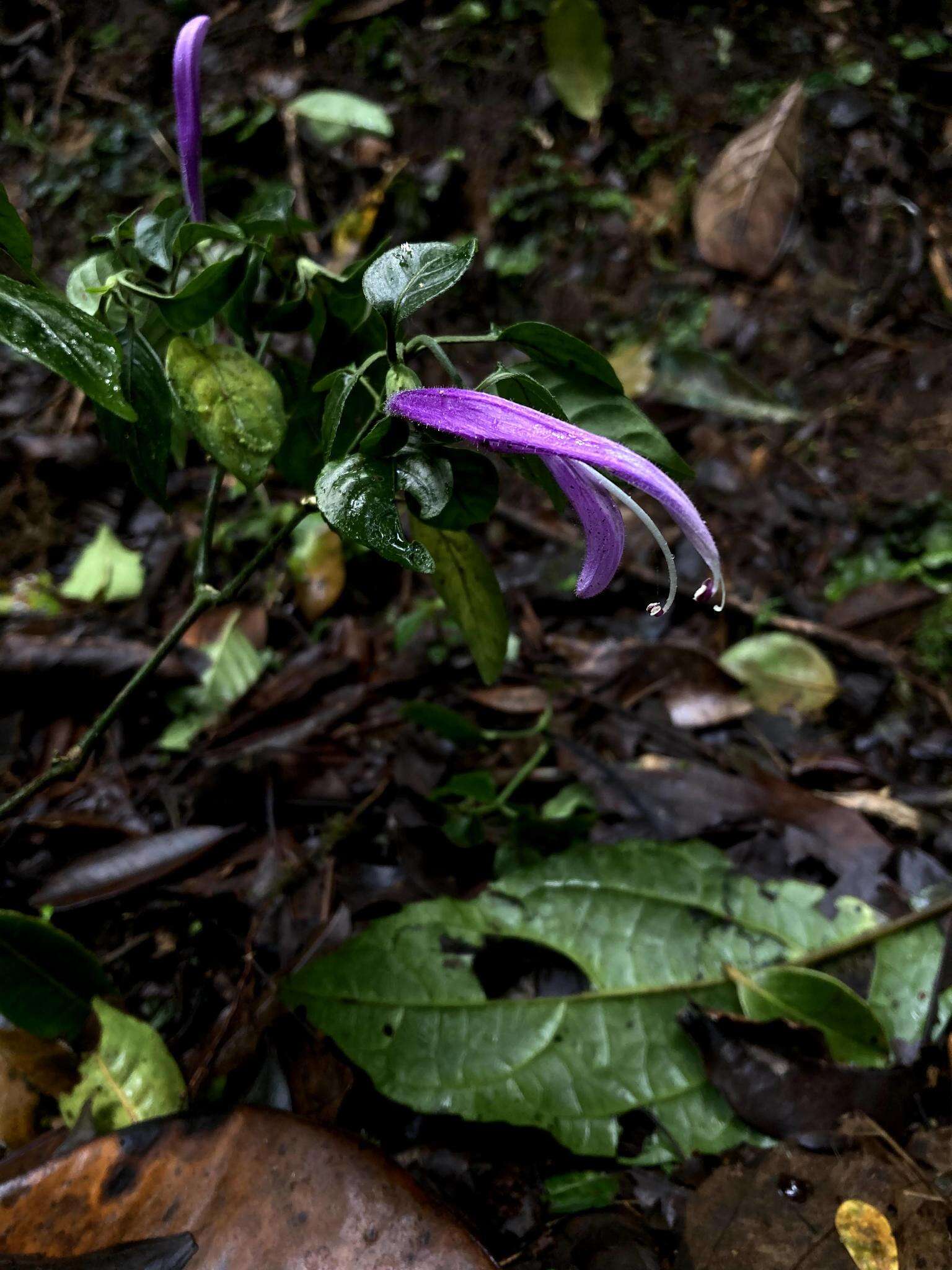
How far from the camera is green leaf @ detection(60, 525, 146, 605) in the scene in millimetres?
2350

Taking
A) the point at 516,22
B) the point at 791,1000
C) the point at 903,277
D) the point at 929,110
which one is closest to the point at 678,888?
the point at 791,1000

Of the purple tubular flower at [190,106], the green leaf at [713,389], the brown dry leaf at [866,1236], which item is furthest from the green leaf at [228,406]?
the green leaf at [713,389]

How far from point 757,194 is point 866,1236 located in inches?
105

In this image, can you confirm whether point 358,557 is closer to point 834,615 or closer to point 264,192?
point 264,192

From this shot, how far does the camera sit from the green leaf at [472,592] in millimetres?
1143

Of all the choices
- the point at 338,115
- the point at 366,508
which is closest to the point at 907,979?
the point at 366,508

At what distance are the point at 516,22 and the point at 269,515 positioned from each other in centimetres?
195

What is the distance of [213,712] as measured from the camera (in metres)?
2.04

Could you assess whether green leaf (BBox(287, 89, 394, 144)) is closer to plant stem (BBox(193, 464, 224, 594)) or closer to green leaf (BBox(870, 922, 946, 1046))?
plant stem (BBox(193, 464, 224, 594))

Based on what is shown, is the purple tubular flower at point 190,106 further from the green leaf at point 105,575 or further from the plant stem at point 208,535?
the green leaf at point 105,575

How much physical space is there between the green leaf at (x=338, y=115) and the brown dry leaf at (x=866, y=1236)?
3.03m

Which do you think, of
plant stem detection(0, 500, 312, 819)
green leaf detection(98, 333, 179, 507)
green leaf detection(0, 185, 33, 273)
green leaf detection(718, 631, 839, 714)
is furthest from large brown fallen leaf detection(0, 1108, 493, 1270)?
green leaf detection(718, 631, 839, 714)

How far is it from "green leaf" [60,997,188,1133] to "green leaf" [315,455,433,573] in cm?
95

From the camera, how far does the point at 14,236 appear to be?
2.85 feet
